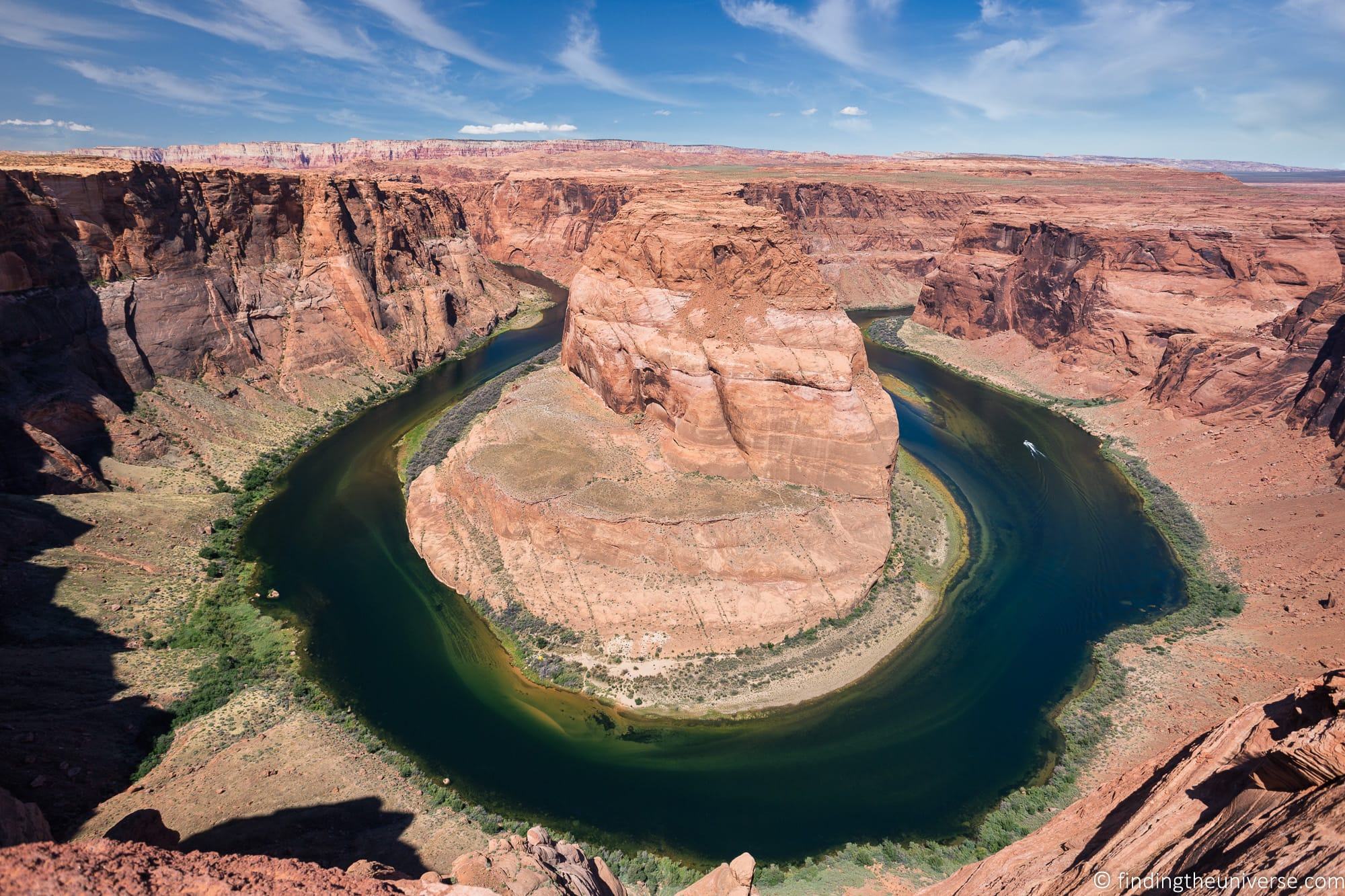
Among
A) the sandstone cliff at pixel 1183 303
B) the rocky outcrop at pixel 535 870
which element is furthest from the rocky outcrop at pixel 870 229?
the rocky outcrop at pixel 535 870

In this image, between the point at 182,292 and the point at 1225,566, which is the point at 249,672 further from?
the point at 1225,566

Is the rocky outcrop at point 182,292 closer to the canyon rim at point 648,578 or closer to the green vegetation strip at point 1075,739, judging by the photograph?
the canyon rim at point 648,578

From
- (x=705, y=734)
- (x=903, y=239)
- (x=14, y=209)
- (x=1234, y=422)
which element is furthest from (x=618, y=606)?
(x=903, y=239)

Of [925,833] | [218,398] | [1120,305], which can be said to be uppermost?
[1120,305]

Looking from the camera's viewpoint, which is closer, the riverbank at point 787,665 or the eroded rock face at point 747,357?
the riverbank at point 787,665

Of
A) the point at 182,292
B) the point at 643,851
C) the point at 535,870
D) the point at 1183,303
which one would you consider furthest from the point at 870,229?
the point at 535,870

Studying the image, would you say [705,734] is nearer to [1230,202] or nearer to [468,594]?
[468,594]
